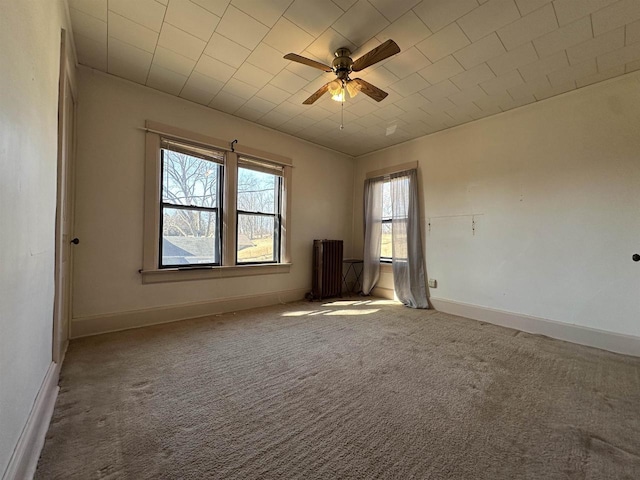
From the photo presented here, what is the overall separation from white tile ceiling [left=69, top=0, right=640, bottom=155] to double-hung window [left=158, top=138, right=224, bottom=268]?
2.42ft

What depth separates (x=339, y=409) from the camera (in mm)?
1590

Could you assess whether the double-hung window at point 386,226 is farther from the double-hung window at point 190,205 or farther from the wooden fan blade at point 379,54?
the double-hung window at point 190,205

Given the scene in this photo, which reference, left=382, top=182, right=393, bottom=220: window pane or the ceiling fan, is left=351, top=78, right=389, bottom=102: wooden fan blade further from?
left=382, top=182, right=393, bottom=220: window pane

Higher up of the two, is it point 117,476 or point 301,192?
point 301,192

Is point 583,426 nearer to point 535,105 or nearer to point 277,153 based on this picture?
point 535,105

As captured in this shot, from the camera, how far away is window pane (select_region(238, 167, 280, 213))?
3816mm

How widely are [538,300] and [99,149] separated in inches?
206

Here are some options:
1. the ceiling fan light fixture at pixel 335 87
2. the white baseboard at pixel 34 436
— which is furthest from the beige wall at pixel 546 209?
the white baseboard at pixel 34 436

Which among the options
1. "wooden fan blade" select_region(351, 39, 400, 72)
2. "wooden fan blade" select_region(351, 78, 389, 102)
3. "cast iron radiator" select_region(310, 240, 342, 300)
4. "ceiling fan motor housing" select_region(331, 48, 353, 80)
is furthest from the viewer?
"cast iron radiator" select_region(310, 240, 342, 300)

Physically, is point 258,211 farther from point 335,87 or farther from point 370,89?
point 370,89

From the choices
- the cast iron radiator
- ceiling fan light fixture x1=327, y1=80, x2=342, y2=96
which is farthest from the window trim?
ceiling fan light fixture x1=327, y1=80, x2=342, y2=96

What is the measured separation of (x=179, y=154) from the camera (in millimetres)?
3258

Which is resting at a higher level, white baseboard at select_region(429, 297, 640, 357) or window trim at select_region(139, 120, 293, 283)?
window trim at select_region(139, 120, 293, 283)

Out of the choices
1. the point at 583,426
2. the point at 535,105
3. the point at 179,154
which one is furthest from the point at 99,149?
the point at 535,105
